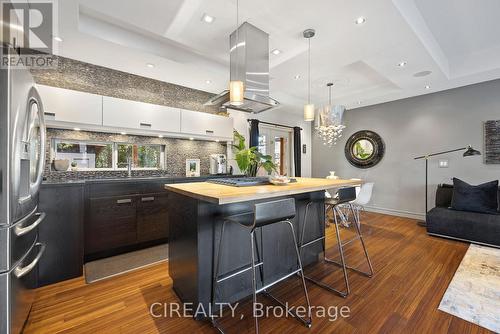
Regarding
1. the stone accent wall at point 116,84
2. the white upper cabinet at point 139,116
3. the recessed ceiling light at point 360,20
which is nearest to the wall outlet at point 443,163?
the recessed ceiling light at point 360,20

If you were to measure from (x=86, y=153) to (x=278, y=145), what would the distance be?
4.12 metres

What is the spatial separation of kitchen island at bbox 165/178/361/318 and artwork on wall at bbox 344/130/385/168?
3542 mm

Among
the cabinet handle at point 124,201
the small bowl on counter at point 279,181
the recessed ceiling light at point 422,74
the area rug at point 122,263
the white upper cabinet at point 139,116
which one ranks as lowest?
the area rug at point 122,263

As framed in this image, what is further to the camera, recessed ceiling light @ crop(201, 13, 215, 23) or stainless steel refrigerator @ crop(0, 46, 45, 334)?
recessed ceiling light @ crop(201, 13, 215, 23)

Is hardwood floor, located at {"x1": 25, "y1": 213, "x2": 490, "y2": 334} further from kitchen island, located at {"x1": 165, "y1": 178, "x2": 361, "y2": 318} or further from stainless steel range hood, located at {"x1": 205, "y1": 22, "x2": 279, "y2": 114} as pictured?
stainless steel range hood, located at {"x1": 205, "y1": 22, "x2": 279, "y2": 114}

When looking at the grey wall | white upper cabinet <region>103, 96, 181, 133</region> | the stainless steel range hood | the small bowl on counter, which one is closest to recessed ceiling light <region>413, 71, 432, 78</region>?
the grey wall

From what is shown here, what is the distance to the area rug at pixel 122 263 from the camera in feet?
7.38

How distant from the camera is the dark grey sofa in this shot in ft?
9.78

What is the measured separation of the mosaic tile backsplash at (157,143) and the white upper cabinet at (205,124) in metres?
0.37

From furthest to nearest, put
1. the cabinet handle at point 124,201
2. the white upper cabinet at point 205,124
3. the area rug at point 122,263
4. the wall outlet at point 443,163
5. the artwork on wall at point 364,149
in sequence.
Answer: the artwork on wall at point 364,149 < the wall outlet at point 443,163 < the white upper cabinet at point 205,124 < the cabinet handle at point 124,201 < the area rug at point 122,263

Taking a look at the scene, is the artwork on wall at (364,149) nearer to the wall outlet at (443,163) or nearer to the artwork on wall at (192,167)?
the wall outlet at (443,163)

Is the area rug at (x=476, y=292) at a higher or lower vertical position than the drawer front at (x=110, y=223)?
lower

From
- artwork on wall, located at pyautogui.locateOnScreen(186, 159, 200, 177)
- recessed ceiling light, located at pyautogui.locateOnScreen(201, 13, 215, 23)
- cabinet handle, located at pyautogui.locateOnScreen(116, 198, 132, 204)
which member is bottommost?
cabinet handle, located at pyautogui.locateOnScreen(116, 198, 132, 204)

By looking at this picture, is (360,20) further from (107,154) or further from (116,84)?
(107,154)
